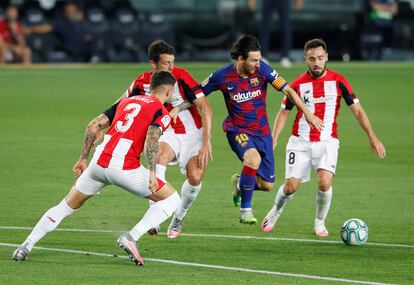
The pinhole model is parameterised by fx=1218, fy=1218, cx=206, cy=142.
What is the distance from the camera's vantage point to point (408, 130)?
75.3ft

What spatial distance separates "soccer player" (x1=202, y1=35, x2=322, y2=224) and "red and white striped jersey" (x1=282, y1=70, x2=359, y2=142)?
0.35 metres

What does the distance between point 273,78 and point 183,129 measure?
1126 millimetres

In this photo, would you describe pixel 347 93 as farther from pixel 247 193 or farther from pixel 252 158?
pixel 247 193

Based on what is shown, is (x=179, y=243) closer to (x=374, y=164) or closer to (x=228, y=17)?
(x=374, y=164)

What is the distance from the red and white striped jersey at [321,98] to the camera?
501 inches

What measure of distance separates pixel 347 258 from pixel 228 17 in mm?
28280

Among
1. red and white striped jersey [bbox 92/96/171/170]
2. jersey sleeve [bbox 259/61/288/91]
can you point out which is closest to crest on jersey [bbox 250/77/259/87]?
A: jersey sleeve [bbox 259/61/288/91]

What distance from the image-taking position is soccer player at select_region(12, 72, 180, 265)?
10461mm

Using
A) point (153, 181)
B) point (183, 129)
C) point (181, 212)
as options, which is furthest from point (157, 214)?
point (183, 129)

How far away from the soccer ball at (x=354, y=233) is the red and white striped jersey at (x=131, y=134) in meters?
2.25

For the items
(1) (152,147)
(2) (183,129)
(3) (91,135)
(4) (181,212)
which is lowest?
(4) (181,212)

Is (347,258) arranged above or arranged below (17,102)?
above

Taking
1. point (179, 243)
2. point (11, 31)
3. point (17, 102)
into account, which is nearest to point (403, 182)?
point (179, 243)

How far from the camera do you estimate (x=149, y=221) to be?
34.7 ft
